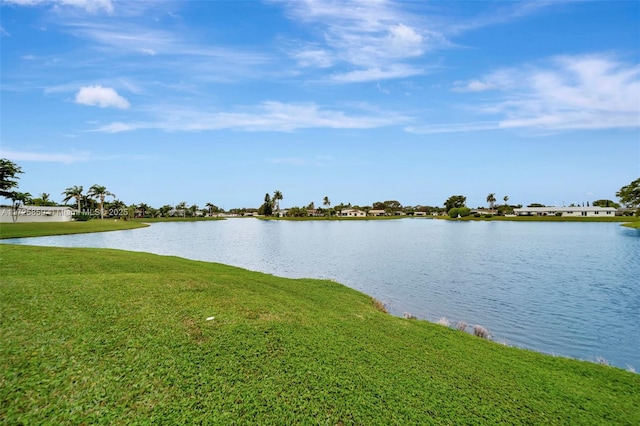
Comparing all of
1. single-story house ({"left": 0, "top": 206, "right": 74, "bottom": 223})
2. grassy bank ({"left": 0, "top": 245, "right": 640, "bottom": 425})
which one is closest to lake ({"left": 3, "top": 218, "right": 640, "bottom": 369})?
grassy bank ({"left": 0, "top": 245, "right": 640, "bottom": 425})

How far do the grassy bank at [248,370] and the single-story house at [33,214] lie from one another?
8579 centimetres

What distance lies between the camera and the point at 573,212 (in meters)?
171

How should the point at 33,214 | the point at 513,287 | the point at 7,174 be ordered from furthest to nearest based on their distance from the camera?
the point at 33,214, the point at 7,174, the point at 513,287

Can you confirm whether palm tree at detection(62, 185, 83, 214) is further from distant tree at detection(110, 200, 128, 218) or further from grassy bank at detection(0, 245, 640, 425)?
grassy bank at detection(0, 245, 640, 425)

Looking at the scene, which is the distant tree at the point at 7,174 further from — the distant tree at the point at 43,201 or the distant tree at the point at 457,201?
the distant tree at the point at 457,201

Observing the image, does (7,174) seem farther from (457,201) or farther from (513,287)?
(457,201)

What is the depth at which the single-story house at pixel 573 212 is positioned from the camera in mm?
164125

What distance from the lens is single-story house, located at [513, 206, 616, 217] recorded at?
16412 centimetres

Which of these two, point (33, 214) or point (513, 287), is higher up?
point (33, 214)

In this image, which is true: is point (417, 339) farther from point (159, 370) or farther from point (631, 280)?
point (631, 280)

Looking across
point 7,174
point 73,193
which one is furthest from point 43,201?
point 7,174

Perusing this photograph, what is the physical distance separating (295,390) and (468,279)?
23.5m

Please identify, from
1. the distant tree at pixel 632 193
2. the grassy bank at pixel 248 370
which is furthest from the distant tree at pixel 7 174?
the distant tree at pixel 632 193

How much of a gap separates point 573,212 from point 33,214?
700 ft
